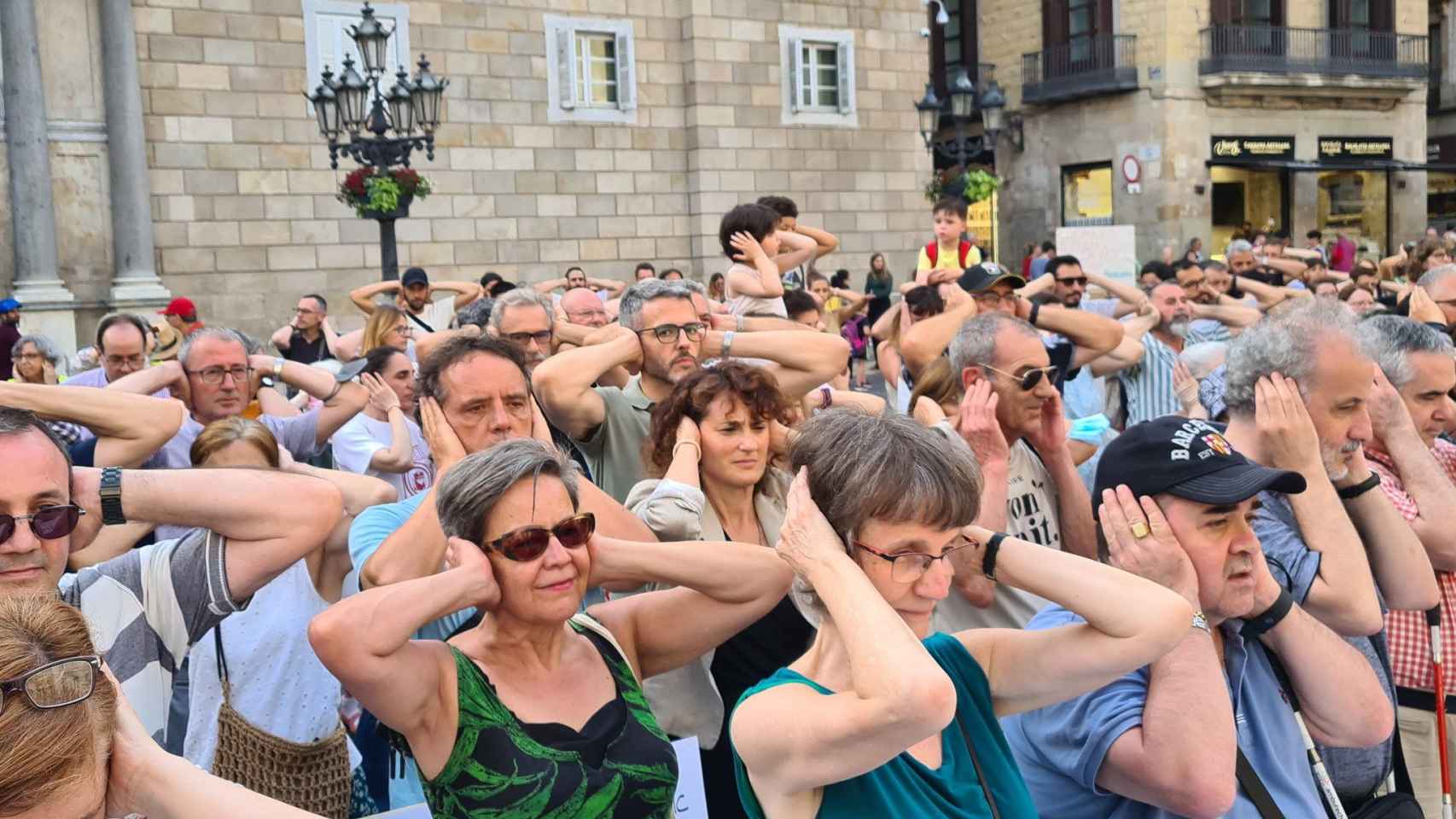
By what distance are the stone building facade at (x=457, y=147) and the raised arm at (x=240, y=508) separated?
47.1 feet

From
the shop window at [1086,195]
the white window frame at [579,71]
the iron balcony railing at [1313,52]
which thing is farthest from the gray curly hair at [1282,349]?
the iron balcony railing at [1313,52]

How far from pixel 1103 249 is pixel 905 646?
15.5m

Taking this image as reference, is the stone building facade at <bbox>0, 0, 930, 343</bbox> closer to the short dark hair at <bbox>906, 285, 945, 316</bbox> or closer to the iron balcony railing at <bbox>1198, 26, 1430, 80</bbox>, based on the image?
the short dark hair at <bbox>906, 285, 945, 316</bbox>

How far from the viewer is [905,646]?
7.88 feet

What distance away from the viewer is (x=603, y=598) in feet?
13.9

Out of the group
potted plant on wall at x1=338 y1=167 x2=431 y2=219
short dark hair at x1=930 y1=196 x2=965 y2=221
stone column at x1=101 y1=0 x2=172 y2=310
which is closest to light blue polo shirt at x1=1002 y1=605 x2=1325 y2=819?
short dark hair at x1=930 y1=196 x2=965 y2=221

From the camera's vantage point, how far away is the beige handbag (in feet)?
12.8

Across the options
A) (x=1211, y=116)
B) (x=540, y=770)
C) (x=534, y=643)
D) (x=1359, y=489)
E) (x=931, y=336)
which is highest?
(x=1211, y=116)

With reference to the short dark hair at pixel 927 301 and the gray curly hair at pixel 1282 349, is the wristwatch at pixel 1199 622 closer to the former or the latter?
the gray curly hair at pixel 1282 349

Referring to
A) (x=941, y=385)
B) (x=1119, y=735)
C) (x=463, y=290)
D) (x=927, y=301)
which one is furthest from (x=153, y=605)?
(x=463, y=290)

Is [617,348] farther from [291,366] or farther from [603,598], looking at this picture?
[291,366]

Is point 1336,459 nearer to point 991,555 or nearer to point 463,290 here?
point 991,555

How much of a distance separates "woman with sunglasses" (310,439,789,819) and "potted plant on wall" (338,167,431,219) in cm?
1057

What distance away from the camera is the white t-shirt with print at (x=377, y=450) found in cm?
625
